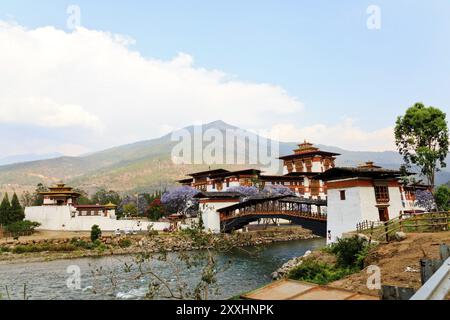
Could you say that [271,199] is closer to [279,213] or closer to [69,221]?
[279,213]

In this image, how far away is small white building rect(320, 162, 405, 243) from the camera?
104ft

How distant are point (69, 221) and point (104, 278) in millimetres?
37777

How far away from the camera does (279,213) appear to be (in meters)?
49.2

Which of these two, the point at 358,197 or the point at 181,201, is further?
the point at 181,201

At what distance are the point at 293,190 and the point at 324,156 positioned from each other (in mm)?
13175

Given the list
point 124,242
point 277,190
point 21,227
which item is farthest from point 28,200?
point 277,190

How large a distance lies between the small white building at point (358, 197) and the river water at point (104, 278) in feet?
27.1

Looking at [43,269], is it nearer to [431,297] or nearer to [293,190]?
[431,297]

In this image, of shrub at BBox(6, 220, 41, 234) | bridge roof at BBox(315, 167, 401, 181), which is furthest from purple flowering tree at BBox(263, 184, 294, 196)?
shrub at BBox(6, 220, 41, 234)

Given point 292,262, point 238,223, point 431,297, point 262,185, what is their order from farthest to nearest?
point 262,185 → point 238,223 → point 292,262 → point 431,297

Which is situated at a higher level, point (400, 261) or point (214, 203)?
point (214, 203)

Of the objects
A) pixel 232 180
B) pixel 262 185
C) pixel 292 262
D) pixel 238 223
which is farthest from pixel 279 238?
pixel 292 262

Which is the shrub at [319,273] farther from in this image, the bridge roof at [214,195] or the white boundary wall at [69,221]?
the white boundary wall at [69,221]
